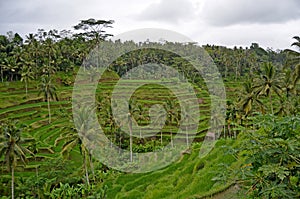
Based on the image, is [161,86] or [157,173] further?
[161,86]

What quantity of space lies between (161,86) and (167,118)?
16379 mm

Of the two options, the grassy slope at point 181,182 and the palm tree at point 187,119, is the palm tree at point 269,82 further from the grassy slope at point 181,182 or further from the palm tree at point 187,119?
the palm tree at point 187,119

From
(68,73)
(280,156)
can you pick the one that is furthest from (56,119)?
(280,156)

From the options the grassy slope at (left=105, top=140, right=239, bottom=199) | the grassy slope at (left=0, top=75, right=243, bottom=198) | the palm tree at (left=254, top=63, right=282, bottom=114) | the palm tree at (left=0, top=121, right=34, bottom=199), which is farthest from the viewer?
the palm tree at (left=254, top=63, right=282, bottom=114)

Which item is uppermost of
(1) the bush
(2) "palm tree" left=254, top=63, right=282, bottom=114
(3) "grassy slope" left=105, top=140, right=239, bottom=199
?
(2) "palm tree" left=254, top=63, right=282, bottom=114

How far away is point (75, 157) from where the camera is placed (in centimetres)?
3017

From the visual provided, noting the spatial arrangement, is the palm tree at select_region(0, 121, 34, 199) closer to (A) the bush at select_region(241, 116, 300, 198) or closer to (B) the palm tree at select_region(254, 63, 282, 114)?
(B) the palm tree at select_region(254, 63, 282, 114)

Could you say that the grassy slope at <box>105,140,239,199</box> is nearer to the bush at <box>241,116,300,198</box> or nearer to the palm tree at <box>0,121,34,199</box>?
the bush at <box>241,116,300,198</box>

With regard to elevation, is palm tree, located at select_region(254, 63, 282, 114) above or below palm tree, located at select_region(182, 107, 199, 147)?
above

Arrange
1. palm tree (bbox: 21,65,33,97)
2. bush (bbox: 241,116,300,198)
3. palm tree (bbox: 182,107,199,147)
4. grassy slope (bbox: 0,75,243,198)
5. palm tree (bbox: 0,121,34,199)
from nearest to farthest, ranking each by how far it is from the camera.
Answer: bush (bbox: 241,116,300,198), grassy slope (bbox: 0,75,243,198), palm tree (bbox: 0,121,34,199), palm tree (bbox: 182,107,199,147), palm tree (bbox: 21,65,33,97)

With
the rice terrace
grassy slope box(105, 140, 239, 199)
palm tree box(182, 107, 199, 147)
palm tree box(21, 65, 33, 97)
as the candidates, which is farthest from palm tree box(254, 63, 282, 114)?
palm tree box(21, 65, 33, 97)

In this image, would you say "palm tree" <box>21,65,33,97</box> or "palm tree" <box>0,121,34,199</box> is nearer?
"palm tree" <box>0,121,34,199</box>

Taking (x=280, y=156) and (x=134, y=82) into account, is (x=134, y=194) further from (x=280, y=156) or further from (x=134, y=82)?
(x=134, y=82)

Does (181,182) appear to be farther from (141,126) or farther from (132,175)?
(141,126)
